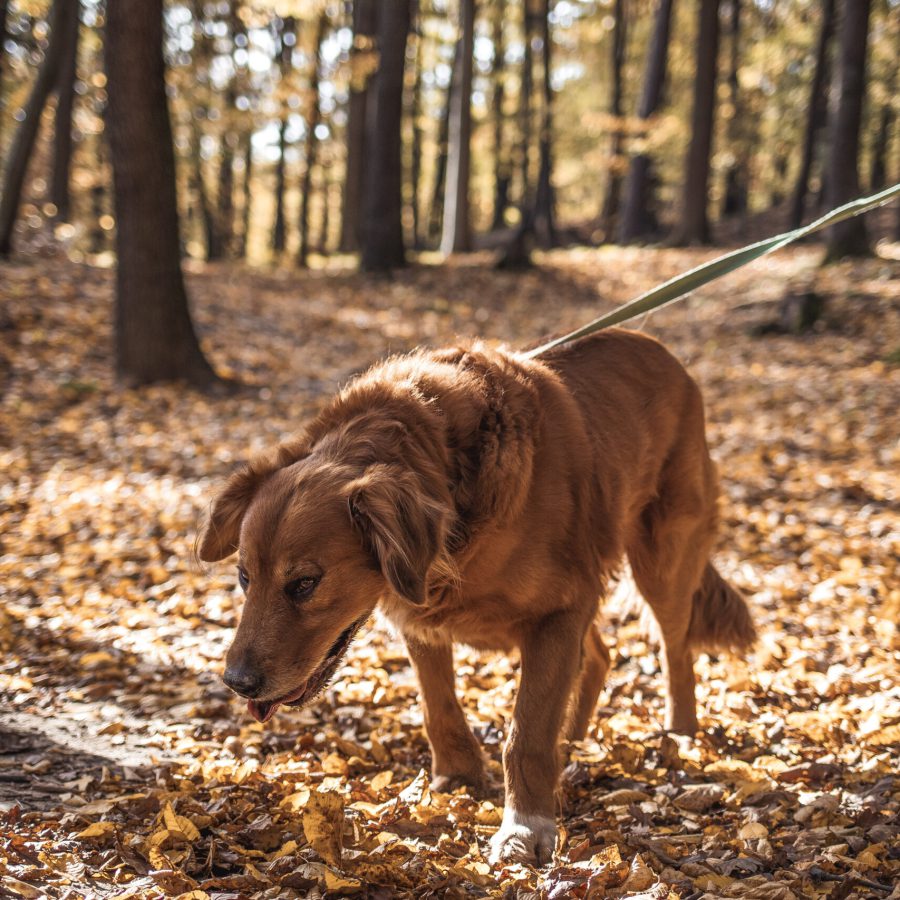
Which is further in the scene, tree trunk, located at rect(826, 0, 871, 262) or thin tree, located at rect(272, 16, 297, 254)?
thin tree, located at rect(272, 16, 297, 254)

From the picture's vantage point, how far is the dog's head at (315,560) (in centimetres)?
290

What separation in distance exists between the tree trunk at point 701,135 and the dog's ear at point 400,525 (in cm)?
1977

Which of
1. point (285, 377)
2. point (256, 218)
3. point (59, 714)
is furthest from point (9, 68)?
point (256, 218)

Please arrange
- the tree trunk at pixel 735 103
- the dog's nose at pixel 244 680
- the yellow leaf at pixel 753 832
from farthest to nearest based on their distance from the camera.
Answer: the tree trunk at pixel 735 103 < the yellow leaf at pixel 753 832 < the dog's nose at pixel 244 680

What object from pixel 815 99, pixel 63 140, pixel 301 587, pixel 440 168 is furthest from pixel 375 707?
pixel 440 168

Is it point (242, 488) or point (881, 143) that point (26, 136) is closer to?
point (242, 488)

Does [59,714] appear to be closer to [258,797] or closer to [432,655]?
[258,797]

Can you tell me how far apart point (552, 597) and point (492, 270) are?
50.8 ft

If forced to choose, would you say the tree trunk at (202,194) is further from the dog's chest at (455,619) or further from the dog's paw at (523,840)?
the dog's paw at (523,840)

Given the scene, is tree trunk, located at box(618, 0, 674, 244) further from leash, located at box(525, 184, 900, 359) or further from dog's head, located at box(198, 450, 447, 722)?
dog's head, located at box(198, 450, 447, 722)

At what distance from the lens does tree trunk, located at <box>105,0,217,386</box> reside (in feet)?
31.6

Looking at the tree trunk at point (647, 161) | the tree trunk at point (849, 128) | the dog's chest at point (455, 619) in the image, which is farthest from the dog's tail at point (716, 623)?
the tree trunk at point (647, 161)

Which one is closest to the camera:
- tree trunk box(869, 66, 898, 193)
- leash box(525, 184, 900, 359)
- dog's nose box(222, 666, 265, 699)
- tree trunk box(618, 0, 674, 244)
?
dog's nose box(222, 666, 265, 699)

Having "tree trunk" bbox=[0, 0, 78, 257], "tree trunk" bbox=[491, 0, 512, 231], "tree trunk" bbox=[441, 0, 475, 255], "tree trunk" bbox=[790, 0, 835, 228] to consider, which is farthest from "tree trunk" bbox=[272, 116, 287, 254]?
"tree trunk" bbox=[790, 0, 835, 228]
